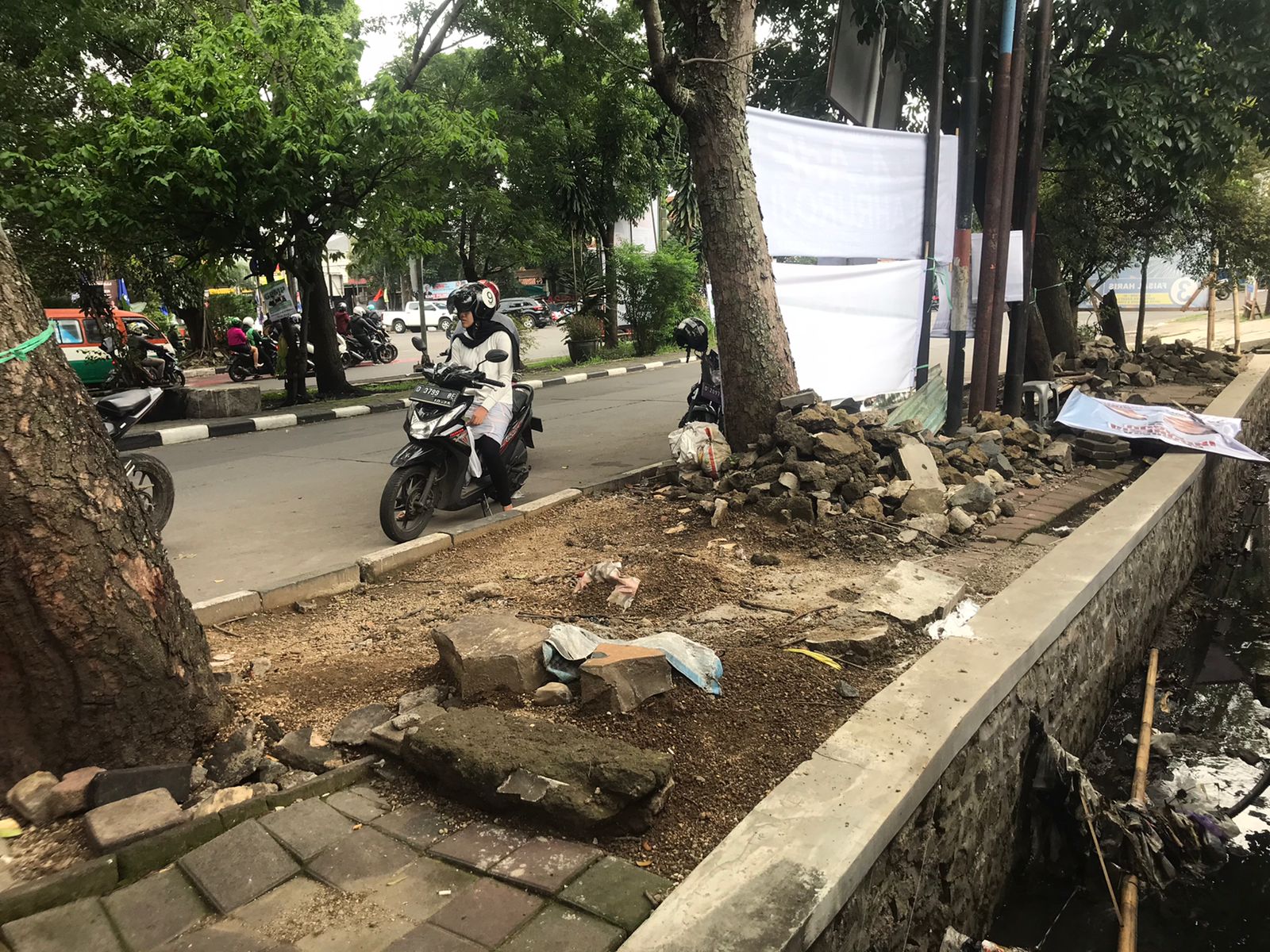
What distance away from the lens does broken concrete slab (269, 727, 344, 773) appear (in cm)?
269

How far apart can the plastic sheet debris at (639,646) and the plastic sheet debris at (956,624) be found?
1.01 metres

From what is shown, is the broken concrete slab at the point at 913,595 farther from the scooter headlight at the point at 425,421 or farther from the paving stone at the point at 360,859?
the scooter headlight at the point at 425,421

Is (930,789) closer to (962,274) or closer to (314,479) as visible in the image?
(962,274)

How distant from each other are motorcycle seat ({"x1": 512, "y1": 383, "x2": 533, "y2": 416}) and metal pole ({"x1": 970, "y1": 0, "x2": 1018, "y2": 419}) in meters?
4.04

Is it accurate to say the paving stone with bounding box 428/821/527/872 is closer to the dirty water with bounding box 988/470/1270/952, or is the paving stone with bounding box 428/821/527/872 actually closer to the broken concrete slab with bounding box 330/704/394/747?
the broken concrete slab with bounding box 330/704/394/747

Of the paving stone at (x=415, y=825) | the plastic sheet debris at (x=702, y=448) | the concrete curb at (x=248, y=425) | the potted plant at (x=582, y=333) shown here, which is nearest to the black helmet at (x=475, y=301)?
the plastic sheet debris at (x=702, y=448)

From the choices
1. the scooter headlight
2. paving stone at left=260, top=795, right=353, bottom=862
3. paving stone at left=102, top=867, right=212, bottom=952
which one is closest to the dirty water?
paving stone at left=260, top=795, right=353, bottom=862

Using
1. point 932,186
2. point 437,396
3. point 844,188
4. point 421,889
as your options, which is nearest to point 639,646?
point 421,889

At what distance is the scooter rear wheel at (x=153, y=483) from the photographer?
5512mm

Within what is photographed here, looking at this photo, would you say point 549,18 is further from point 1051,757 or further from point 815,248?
point 1051,757

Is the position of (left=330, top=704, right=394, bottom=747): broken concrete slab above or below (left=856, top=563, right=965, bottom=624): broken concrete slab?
above

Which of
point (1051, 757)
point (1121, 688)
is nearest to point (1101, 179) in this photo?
point (1121, 688)

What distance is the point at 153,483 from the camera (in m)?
5.63

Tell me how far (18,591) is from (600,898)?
1721 mm
